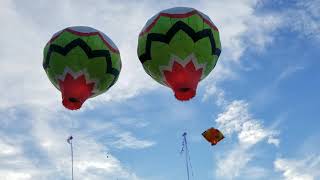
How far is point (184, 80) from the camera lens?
24969 millimetres

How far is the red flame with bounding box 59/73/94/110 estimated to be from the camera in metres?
25.3

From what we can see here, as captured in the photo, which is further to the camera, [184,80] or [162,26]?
[184,80]

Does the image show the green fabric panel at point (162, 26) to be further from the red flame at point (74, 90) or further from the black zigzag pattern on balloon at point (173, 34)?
the red flame at point (74, 90)

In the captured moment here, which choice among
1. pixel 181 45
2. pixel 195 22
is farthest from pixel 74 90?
pixel 195 22

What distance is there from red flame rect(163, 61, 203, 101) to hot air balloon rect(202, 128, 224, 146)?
105 inches

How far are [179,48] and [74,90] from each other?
4010 millimetres

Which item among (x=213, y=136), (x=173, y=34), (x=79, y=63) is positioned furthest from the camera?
(x=213, y=136)

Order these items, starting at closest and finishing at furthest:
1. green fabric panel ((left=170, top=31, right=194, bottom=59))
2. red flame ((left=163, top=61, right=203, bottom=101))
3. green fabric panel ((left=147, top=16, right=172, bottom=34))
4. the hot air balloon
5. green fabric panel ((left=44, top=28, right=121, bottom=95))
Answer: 1. green fabric panel ((left=170, top=31, right=194, bottom=59))
2. green fabric panel ((left=147, top=16, right=172, bottom=34))
3. red flame ((left=163, top=61, right=203, bottom=101))
4. green fabric panel ((left=44, top=28, right=121, bottom=95))
5. the hot air balloon

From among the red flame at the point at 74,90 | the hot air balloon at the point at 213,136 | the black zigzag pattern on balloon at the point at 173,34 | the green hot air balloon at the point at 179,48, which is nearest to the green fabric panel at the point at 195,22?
Result: the green hot air balloon at the point at 179,48

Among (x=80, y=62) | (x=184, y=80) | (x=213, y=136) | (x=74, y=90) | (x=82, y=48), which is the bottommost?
(x=213, y=136)

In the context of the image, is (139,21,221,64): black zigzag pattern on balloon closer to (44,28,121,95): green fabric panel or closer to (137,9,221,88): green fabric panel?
(137,9,221,88): green fabric panel

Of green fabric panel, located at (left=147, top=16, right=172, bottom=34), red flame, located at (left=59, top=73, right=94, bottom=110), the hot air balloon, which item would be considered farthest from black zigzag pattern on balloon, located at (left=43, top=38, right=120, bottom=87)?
the hot air balloon

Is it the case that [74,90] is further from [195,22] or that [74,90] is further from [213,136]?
[213,136]

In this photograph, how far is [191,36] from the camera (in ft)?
80.8
